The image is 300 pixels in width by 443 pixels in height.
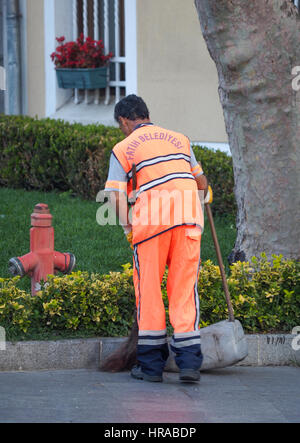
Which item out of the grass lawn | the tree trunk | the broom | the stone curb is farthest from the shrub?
the broom

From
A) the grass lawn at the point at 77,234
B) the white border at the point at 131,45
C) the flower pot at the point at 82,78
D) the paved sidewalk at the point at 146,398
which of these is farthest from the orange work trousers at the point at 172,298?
the flower pot at the point at 82,78

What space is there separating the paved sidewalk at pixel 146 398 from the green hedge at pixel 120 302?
0.40 meters

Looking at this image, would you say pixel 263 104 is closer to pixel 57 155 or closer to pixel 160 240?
pixel 160 240

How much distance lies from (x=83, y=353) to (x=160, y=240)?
1.07 metres

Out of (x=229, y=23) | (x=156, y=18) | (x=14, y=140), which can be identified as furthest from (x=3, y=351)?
(x=156, y=18)

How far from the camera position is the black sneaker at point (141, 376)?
198 inches

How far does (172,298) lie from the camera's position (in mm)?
5059

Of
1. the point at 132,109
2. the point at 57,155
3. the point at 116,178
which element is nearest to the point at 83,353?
the point at 116,178

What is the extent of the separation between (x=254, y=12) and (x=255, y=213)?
1569mm

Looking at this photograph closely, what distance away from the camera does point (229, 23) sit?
615cm

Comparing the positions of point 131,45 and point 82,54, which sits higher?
point 131,45

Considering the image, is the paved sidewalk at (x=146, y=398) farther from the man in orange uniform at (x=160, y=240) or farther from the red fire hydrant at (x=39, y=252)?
the red fire hydrant at (x=39, y=252)

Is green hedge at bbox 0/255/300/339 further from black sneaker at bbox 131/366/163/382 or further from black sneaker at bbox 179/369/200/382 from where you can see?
black sneaker at bbox 179/369/200/382

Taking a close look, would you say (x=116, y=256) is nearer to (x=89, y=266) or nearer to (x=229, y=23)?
(x=89, y=266)
